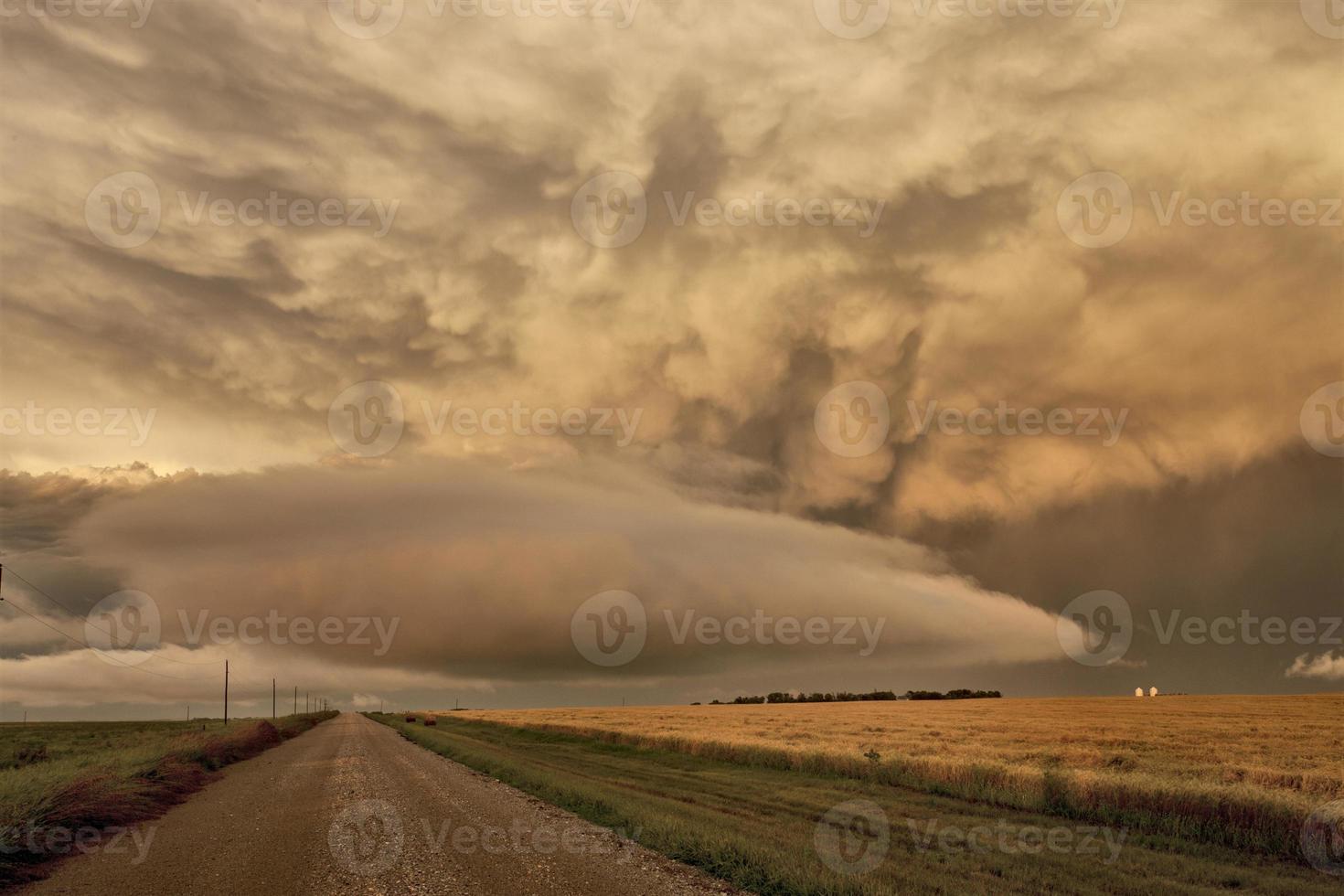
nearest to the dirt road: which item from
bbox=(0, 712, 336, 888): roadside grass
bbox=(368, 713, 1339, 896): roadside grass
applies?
bbox=(0, 712, 336, 888): roadside grass

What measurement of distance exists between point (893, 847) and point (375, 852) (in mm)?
10429

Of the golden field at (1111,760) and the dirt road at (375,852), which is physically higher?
the dirt road at (375,852)

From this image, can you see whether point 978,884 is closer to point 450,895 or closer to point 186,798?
point 450,895

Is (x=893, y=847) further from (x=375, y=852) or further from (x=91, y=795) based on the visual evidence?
(x=91, y=795)

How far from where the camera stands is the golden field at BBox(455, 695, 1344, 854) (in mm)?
19031

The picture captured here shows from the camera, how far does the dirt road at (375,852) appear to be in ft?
40.7

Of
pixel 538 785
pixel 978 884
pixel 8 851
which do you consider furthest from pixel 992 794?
pixel 8 851

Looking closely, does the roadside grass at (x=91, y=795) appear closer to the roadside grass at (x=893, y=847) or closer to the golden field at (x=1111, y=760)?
the roadside grass at (x=893, y=847)

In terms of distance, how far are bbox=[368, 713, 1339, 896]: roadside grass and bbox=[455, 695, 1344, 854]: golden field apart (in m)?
1.05

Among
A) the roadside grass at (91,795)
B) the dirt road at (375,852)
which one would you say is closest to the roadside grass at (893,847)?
the dirt road at (375,852)

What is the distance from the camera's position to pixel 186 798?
2495 cm

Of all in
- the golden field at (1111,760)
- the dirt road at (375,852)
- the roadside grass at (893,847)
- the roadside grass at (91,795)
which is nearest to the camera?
the dirt road at (375,852)

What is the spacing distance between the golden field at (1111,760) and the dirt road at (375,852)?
44.2 feet

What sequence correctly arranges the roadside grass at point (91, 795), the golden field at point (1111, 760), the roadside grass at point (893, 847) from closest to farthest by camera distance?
the roadside grass at point (893, 847) < the roadside grass at point (91, 795) < the golden field at point (1111, 760)
